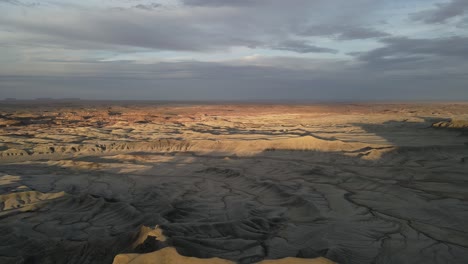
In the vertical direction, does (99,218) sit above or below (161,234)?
below

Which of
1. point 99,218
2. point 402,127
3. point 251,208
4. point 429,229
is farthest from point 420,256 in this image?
point 402,127

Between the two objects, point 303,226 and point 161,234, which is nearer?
point 161,234

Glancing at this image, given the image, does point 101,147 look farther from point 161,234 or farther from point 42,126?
point 161,234

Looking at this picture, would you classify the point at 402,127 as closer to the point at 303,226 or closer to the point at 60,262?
the point at 303,226

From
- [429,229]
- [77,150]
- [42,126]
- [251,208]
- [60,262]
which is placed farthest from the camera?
[42,126]

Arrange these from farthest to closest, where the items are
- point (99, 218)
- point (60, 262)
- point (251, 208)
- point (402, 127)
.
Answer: point (402, 127) → point (251, 208) → point (99, 218) → point (60, 262)

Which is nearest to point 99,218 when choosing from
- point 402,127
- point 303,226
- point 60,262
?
point 60,262
